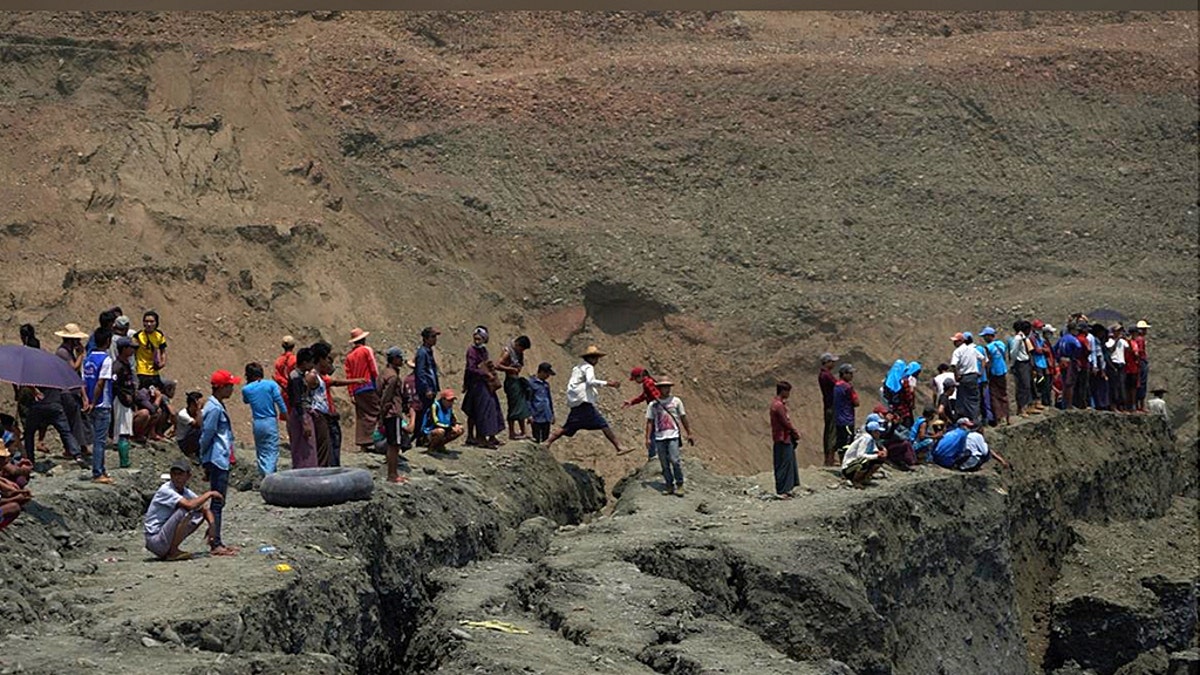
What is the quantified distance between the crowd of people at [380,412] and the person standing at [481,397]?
2 cm

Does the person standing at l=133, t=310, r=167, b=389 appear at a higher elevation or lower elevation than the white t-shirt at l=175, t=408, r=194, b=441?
higher

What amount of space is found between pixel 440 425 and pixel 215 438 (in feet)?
20.0

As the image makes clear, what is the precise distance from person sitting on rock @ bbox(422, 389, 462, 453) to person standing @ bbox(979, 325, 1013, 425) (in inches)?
323

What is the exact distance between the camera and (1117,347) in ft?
99.6

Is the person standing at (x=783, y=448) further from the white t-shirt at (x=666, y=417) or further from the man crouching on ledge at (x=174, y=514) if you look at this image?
the man crouching on ledge at (x=174, y=514)

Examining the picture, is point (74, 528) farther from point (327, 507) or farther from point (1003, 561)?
point (1003, 561)

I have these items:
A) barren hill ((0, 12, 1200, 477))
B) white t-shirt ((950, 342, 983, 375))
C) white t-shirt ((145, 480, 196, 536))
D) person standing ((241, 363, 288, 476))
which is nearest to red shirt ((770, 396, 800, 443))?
white t-shirt ((950, 342, 983, 375))

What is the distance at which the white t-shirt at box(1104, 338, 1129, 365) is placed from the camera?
3036cm

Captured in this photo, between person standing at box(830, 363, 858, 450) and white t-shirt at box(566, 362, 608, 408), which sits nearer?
person standing at box(830, 363, 858, 450)

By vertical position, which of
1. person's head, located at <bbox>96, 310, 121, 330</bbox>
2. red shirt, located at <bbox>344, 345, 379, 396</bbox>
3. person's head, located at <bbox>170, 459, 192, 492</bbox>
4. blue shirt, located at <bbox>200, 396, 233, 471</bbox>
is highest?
person's head, located at <bbox>96, 310, 121, 330</bbox>

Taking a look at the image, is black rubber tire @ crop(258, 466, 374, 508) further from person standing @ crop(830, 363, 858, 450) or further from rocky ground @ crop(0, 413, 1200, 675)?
person standing @ crop(830, 363, 858, 450)

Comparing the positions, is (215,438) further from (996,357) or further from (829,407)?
(996,357)

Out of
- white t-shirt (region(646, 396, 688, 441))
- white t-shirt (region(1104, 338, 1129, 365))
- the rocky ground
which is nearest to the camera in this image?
the rocky ground

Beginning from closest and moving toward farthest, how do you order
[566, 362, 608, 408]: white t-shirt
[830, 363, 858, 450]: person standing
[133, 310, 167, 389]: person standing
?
[133, 310, 167, 389]: person standing < [830, 363, 858, 450]: person standing < [566, 362, 608, 408]: white t-shirt
